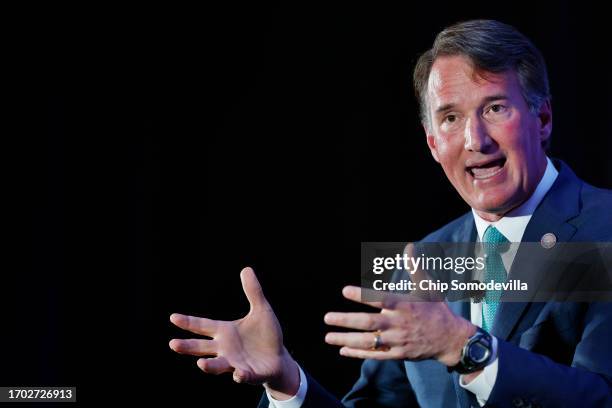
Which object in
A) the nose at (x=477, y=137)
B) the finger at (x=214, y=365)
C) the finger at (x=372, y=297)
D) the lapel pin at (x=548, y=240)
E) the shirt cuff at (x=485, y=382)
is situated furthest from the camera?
the nose at (x=477, y=137)

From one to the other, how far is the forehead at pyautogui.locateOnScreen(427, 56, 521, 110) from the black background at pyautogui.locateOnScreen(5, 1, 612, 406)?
835 mm

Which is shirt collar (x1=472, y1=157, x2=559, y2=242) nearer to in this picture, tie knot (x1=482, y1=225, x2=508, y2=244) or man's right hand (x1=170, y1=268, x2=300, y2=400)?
tie knot (x1=482, y1=225, x2=508, y2=244)

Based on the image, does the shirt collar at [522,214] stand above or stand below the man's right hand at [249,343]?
above

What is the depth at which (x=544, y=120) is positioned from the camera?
2168 mm

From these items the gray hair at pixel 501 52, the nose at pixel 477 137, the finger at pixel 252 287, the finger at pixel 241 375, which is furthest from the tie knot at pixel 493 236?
the finger at pixel 241 375

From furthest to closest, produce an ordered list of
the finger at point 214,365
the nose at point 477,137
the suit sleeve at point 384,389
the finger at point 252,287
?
the suit sleeve at point 384,389
the nose at point 477,137
the finger at point 252,287
the finger at point 214,365

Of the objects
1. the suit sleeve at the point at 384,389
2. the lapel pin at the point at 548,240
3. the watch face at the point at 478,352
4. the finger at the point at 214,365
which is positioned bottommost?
the suit sleeve at the point at 384,389

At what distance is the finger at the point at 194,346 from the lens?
1.74m

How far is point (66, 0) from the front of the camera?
304 centimetres

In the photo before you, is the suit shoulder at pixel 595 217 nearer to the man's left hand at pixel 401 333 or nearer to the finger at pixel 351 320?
the man's left hand at pixel 401 333

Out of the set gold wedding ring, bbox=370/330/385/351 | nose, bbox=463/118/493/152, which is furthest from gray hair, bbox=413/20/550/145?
gold wedding ring, bbox=370/330/385/351

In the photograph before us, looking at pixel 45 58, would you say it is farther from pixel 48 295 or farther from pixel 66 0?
pixel 48 295

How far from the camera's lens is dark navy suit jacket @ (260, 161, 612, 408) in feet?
5.22

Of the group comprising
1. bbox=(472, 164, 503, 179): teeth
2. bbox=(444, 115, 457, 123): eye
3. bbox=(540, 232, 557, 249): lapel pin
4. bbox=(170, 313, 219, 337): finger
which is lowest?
bbox=(170, 313, 219, 337): finger
